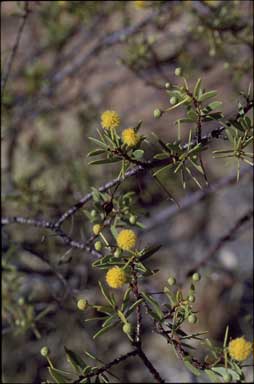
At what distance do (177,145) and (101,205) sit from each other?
40 cm

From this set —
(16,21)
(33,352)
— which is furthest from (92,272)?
(16,21)

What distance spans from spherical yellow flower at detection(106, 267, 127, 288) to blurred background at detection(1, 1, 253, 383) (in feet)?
2.39

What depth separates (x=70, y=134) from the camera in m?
3.43

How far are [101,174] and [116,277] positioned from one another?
2.03m

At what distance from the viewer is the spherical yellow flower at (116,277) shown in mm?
1094

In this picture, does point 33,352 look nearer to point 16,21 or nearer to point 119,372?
point 119,372

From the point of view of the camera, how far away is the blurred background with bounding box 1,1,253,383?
7.07 feet

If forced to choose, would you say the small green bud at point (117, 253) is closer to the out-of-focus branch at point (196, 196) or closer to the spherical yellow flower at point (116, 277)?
the spherical yellow flower at point (116, 277)

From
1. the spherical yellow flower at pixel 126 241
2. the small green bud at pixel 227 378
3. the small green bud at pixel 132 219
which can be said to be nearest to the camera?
the small green bud at pixel 227 378

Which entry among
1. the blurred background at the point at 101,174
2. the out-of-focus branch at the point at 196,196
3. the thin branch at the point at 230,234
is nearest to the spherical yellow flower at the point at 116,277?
the blurred background at the point at 101,174

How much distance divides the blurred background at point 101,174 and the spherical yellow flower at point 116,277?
2.39ft

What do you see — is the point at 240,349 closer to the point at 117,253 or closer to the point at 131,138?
the point at 117,253

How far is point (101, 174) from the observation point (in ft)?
10.2

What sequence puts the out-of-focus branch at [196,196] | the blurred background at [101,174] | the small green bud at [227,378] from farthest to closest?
the out-of-focus branch at [196,196] < the blurred background at [101,174] < the small green bud at [227,378]
